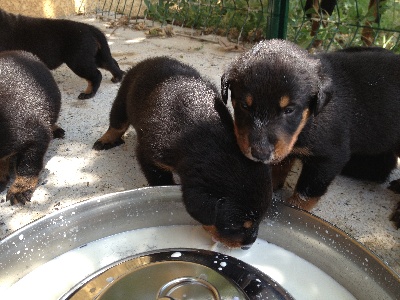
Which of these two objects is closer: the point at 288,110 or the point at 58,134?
the point at 288,110

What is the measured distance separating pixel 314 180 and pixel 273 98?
0.80 meters

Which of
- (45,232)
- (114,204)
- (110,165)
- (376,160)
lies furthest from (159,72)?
(376,160)

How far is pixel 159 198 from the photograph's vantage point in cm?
257

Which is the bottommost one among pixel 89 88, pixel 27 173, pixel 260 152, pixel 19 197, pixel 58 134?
pixel 89 88

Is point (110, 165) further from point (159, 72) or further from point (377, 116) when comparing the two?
point (377, 116)

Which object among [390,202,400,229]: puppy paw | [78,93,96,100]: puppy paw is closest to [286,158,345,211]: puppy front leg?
[390,202,400,229]: puppy paw

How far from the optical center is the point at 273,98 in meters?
2.49

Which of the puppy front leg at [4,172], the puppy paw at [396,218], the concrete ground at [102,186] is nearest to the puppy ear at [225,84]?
the concrete ground at [102,186]

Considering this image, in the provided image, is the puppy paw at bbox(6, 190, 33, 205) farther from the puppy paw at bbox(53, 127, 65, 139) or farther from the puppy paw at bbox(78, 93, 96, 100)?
the puppy paw at bbox(78, 93, 96, 100)

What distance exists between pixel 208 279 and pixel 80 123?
9.71ft

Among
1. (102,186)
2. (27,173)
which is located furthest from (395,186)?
(27,173)

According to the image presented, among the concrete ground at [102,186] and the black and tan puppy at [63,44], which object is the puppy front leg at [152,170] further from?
the black and tan puppy at [63,44]

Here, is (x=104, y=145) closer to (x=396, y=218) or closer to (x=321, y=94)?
(x=321, y=94)

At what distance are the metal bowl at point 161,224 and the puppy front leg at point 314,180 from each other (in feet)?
2.04
